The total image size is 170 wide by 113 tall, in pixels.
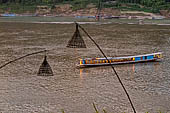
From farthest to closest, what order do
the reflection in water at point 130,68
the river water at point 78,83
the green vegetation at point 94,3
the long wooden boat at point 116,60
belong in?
1. the green vegetation at point 94,3
2. the long wooden boat at point 116,60
3. the reflection in water at point 130,68
4. the river water at point 78,83

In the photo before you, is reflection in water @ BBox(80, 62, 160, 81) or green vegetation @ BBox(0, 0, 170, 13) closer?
reflection in water @ BBox(80, 62, 160, 81)

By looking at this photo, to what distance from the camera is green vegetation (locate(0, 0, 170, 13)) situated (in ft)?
253

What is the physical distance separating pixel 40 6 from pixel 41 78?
6290 centimetres

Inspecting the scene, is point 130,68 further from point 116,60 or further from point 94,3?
point 94,3

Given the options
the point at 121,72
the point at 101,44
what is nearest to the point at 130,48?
the point at 101,44

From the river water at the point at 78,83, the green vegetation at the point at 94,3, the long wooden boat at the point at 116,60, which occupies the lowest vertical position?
the river water at the point at 78,83

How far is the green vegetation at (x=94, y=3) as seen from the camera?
7706cm

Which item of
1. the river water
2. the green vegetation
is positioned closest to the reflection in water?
the river water

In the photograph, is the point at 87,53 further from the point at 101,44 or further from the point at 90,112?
the point at 90,112

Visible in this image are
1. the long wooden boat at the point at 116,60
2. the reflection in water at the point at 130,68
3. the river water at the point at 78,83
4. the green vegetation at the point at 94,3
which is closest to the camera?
the river water at the point at 78,83

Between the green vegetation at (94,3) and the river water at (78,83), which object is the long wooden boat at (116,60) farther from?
the green vegetation at (94,3)

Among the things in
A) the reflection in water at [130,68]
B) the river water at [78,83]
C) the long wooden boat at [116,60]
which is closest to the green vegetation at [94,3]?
the river water at [78,83]

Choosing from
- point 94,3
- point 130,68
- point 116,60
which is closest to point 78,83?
point 130,68

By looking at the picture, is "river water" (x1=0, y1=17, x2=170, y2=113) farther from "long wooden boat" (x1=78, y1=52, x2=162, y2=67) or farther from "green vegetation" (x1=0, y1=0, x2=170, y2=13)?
"green vegetation" (x1=0, y1=0, x2=170, y2=13)
